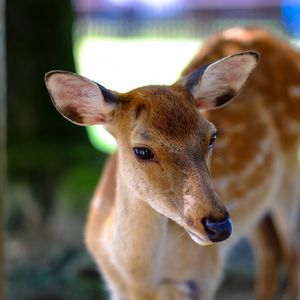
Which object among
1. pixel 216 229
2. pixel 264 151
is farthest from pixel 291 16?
pixel 216 229

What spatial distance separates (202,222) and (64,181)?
12.2 ft

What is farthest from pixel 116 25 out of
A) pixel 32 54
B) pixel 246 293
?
pixel 246 293

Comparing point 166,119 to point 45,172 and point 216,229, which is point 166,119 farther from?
point 45,172

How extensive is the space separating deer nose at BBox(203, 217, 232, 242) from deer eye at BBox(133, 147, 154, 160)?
0.39m

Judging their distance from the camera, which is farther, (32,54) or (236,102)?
(32,54)

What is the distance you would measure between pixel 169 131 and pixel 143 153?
0.46 ft

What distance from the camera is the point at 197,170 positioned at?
328 cm

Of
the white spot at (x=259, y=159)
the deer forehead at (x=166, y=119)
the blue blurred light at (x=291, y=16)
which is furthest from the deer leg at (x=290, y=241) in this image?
the blue blurred light at (x=291, y=16)

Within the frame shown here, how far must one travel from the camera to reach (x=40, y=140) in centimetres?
746

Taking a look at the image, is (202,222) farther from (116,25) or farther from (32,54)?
(116,25)

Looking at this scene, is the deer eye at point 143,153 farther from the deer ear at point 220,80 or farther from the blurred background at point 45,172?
the blurred background at point 45,172

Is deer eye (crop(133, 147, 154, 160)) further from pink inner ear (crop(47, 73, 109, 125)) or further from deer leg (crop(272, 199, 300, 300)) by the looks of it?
deer leg (crop(272, 199, 300, 300))

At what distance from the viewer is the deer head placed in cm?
320

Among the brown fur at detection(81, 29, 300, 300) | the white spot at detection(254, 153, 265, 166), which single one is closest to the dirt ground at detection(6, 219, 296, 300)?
the brown fur at detection(81, 29, 300, 300)
